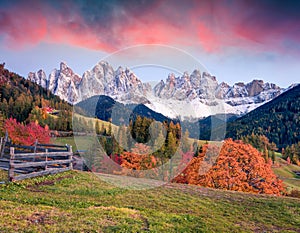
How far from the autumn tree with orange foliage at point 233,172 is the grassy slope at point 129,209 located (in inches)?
667

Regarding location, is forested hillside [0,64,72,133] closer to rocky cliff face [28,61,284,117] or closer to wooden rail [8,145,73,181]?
wooden rail [8,145,73,181]

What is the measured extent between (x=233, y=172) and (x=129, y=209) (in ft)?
85.9

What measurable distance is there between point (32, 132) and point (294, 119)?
639ft

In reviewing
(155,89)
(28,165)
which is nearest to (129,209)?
(155,89)

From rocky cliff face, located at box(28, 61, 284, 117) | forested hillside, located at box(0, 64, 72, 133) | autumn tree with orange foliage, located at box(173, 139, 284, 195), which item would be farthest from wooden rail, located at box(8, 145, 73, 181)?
Answer: forested hillside, located at box(0, 64, 72, 133)

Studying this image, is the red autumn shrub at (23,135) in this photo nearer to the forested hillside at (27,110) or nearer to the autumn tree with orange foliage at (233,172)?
the autumn tree with orange foliage at (233,172)

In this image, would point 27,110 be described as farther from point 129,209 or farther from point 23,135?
point 129,209

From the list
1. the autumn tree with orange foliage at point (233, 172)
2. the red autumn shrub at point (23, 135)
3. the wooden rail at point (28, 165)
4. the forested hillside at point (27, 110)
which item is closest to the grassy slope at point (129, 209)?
the wooden rail at point (28, 165)

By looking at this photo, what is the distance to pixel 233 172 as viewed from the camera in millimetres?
33125

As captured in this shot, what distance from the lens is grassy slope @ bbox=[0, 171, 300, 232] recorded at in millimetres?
7610

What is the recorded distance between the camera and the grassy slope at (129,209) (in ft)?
25.0

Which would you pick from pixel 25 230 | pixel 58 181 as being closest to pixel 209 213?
pixel 25 230

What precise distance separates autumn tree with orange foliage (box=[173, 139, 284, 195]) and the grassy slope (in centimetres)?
1693

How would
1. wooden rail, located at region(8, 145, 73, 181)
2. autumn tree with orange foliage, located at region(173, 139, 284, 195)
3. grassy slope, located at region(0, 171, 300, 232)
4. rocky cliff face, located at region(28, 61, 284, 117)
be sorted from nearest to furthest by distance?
grassy slope, located at region(0, 171, 300, 232)
rocky cliff face, located at region(28, 61, 284, 117)
wooden rail, located at region(8, 145, 73, 181)
autumn tree with orange foliage, located at region(173, 139, 284, 195)
